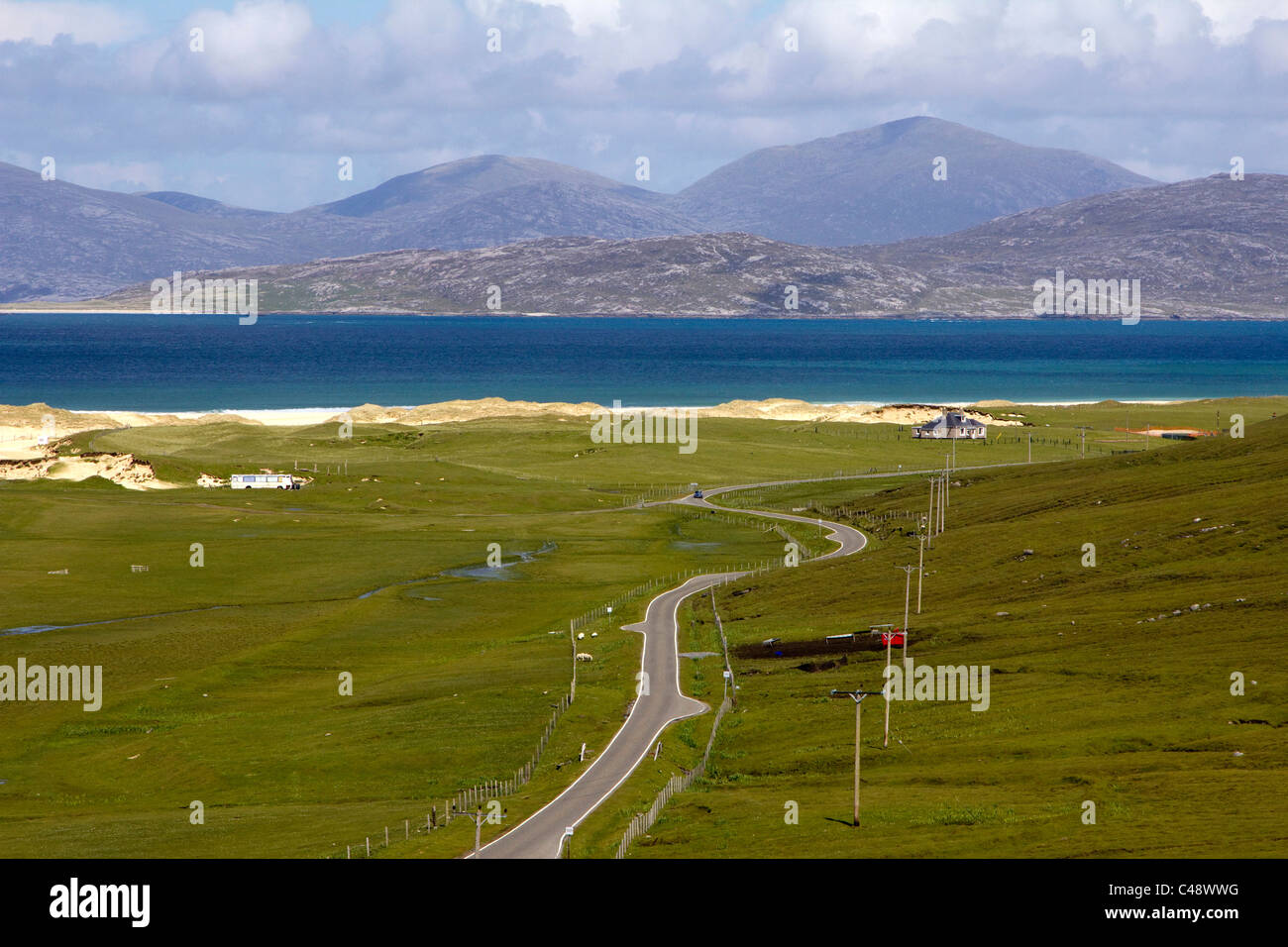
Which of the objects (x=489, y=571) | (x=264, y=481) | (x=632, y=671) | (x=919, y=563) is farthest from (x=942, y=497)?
(x=264, y=481)

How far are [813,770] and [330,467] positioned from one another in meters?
128

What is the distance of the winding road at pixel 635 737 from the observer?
56062 mm

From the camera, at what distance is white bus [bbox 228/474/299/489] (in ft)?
567

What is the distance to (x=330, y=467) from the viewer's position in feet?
613

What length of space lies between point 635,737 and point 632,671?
15.0 m

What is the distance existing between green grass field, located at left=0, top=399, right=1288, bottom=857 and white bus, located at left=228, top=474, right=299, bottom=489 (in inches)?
431

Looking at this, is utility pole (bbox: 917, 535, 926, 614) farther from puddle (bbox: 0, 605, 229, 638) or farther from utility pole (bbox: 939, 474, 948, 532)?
puddle (bbox: 0, 605, 229, 638)

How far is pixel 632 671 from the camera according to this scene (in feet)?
294

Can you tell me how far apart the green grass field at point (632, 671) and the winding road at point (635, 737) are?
46.4 inches

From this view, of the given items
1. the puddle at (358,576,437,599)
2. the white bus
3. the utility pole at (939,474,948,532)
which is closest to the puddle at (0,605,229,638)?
the puddle at (358,576,437,599)

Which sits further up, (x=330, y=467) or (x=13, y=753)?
(x=330, y=467)

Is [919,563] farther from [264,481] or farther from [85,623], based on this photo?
[264,481]
